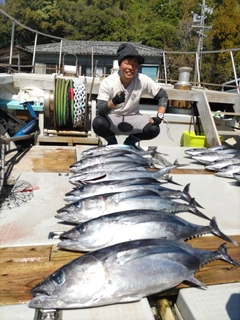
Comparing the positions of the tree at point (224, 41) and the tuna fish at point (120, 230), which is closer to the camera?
the tuna fish at point (120, 230)

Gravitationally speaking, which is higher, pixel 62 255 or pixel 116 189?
pixel 116 189

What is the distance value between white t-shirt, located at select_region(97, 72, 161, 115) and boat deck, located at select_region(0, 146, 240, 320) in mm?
1042

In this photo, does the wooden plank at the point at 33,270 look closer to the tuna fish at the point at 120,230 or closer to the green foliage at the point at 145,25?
the tuna fish at the point at 120,230

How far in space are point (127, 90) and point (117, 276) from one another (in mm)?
2888

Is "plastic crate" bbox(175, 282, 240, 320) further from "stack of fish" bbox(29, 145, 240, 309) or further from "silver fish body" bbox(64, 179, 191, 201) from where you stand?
"silver fish body" bbox(64, 179, 191, 201)

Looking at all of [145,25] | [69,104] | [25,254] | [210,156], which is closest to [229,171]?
[210,156]

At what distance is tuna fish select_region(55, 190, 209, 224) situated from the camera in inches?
87.1

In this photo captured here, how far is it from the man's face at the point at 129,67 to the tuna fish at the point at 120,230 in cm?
218

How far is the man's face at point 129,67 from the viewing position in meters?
3.58

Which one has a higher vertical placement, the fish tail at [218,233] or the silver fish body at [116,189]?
the silver fish body at [116,189]

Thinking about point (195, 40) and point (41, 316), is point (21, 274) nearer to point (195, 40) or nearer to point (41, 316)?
point (41, 316)

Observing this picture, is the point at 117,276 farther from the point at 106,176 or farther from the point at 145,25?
the point at 145,25

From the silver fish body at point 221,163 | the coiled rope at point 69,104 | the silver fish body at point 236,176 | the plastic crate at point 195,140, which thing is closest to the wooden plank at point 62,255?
the silver fish body at point 236,176

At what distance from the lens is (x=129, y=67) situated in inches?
142
